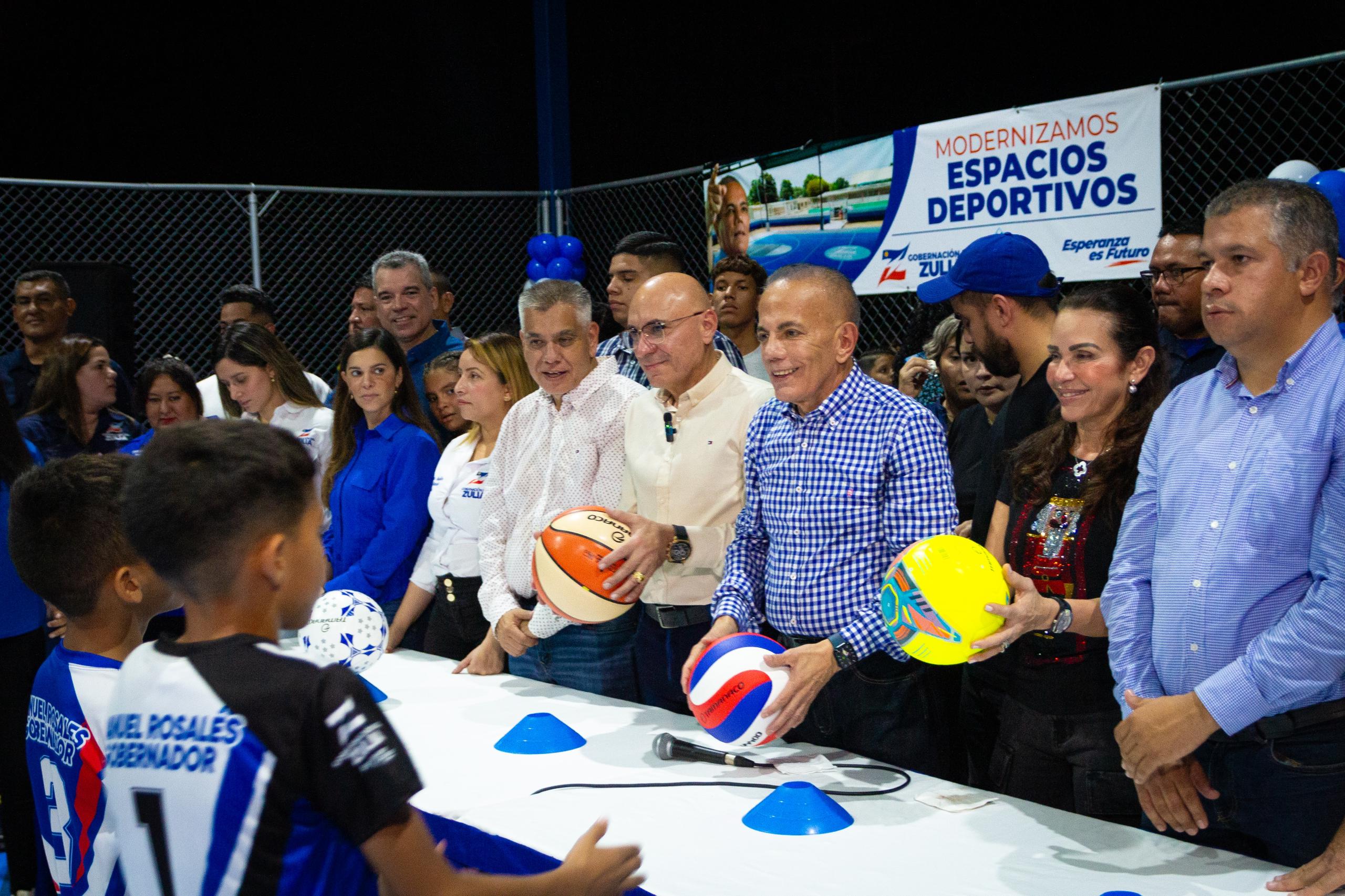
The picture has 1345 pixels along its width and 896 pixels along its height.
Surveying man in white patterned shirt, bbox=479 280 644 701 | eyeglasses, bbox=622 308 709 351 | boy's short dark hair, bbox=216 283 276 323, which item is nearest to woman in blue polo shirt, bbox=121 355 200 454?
boy's short dark hair, bbox=216 283 276 323

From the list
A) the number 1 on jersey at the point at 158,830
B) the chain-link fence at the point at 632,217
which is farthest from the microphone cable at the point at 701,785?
the chain-link fence at the point at 632,217

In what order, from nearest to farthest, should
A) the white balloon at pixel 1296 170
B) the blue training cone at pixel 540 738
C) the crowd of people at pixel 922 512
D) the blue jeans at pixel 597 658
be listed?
the crowd of people at pixel 922 512 < the blue training cone at pixel 540 738 < the blue jeans at pixel 597 658 < the white balloon at pixel 1296 170

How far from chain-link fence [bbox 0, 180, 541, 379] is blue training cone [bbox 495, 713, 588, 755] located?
520cm

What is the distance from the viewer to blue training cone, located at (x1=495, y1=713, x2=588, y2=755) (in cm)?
239

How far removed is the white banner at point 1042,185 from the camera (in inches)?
173

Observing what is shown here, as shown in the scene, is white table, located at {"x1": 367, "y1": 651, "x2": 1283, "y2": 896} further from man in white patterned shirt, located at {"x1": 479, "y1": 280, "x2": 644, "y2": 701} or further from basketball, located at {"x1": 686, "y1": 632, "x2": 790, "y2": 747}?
man in white patterned shirt, located at {"x1": 479, "y1": 280, "x2": 644, "y2": 701}

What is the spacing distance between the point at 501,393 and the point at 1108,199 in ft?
8.13

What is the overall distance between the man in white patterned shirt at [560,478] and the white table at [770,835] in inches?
18.8

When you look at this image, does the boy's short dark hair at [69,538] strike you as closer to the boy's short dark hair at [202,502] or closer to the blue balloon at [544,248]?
the boy's short dark hair at [202,502]

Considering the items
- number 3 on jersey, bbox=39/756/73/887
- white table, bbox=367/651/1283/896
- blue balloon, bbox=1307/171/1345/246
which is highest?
blue balloon, bbox=1307/171/1345/246

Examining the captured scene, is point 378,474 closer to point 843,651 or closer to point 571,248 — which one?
point 843,651

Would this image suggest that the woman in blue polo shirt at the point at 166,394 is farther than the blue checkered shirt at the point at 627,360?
Yes

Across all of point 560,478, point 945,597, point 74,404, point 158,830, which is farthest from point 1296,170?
point 74,404

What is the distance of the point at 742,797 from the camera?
2.09 meters
